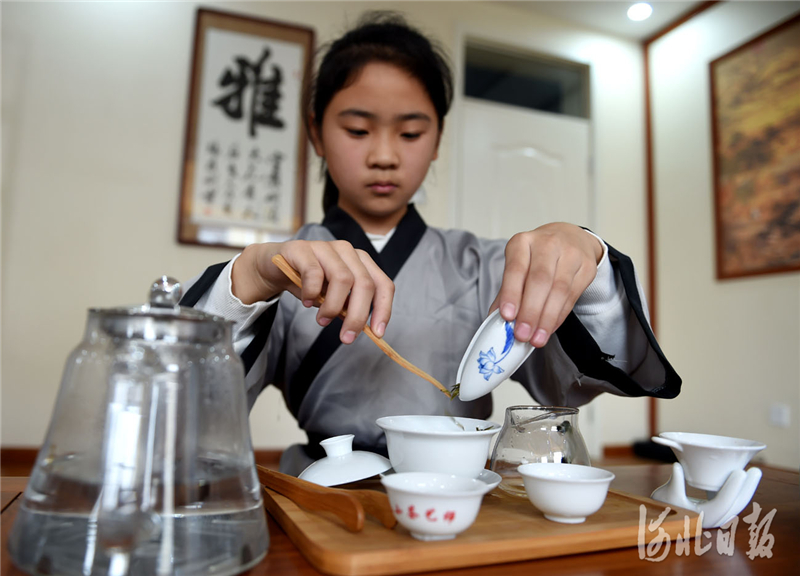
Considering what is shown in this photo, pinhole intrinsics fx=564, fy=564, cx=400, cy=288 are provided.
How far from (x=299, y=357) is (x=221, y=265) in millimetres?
284

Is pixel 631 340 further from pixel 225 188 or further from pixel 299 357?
pixel 225 188

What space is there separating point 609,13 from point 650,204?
3.65ft

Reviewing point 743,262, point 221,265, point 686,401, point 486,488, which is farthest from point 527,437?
point 686,401

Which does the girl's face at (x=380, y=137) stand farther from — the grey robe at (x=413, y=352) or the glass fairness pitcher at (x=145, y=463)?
the glass fairness pitcher at (x=145, y=463)

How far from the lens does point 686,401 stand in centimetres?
303

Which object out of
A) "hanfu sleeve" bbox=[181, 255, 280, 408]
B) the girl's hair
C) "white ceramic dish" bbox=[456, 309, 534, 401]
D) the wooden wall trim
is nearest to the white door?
the wooden wall trim

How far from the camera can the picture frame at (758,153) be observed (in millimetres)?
2504

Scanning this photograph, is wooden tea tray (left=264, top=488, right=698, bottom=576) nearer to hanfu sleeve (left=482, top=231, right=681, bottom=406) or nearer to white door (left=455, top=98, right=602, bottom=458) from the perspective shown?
hanfu sleeve (left=482, top=231, right=681, bottom=406)

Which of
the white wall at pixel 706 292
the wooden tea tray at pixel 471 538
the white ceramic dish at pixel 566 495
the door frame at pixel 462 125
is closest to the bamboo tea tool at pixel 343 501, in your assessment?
the wooden tea tray at pixel 471 538

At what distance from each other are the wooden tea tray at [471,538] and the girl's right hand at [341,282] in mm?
197

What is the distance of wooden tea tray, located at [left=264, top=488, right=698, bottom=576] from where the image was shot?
42 cm

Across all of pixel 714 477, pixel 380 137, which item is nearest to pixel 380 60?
pixel 380 137

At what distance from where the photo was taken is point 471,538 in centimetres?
46

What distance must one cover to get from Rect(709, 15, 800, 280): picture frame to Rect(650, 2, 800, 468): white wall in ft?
0.23
